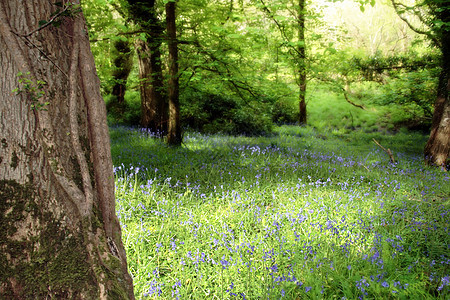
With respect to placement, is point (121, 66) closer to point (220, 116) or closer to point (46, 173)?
point (220, 116)

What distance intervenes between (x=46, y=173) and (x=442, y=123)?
8.28 meters

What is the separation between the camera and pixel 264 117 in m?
12.1

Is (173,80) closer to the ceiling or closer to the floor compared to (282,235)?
closer to the ceiling

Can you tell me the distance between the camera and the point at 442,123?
675 cm

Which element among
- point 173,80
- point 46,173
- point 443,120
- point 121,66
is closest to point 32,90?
point 46,173

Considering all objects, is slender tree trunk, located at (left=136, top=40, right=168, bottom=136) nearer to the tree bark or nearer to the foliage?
the tree bark

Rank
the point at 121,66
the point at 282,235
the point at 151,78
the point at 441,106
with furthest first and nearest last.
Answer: the point at 121,66, the point at 151,78, the point at 441,106, the point at 282,235

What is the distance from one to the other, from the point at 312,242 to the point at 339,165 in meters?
3.76

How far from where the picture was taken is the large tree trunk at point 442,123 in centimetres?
669

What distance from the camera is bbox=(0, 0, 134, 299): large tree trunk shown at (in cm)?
139

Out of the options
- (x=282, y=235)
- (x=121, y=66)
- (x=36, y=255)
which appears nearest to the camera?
(x=36, y=255)

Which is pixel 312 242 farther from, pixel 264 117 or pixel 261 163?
pixel 264 117

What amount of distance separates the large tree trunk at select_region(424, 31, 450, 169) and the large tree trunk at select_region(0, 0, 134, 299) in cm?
791

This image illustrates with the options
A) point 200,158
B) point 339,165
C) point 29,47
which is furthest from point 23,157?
point 339,165
